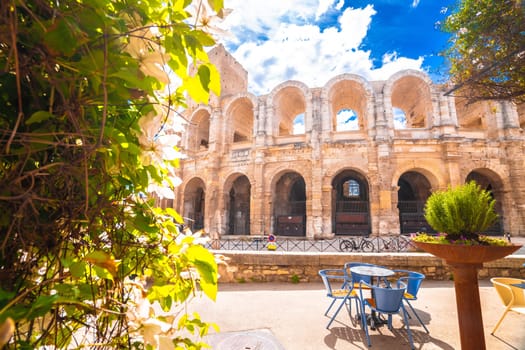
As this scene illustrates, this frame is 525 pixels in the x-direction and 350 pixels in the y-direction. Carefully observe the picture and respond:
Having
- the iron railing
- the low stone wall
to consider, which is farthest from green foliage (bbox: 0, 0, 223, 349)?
the iron railing

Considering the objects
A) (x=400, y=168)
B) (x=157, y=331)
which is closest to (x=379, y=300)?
(x=157, y=331)

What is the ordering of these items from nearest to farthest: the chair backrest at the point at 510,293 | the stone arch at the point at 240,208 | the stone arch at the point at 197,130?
the chair backrest at the point at 510,293
the stone arch at the point at 240,208
the stone arch at the point at 197,130

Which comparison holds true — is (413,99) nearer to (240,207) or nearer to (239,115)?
(239,115)

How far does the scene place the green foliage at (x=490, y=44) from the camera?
3912mm

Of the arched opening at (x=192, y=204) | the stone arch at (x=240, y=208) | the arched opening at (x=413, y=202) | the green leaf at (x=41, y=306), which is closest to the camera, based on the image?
the green leaf at (x=41, y=306)

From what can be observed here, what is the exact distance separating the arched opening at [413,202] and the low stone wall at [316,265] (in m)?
5.65

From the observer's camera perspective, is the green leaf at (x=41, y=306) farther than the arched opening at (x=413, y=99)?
No

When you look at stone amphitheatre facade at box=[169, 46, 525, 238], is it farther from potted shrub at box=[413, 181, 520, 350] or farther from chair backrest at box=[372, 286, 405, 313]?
potted shrub at box=[413, 181, 520, 350]

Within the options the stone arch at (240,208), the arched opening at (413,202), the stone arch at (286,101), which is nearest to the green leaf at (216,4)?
Answer: the arched opening at (413,202)

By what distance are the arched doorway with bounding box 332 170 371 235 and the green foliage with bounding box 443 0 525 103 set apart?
9.89 meters

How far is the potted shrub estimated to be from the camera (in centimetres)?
254

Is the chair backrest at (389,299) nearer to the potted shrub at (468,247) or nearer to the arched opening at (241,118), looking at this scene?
the potted shrub at (468,247)

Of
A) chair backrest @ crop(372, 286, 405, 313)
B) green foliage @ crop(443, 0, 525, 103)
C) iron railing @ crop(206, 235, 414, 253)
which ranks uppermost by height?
green foliage @ crop(443, 0, 525, 103)

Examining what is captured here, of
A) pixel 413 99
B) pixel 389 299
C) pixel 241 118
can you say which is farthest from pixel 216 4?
pixel 413 99
